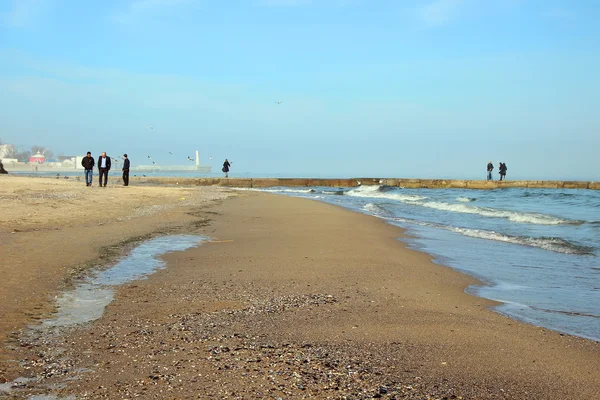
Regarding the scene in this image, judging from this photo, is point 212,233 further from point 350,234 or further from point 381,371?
point 381,371

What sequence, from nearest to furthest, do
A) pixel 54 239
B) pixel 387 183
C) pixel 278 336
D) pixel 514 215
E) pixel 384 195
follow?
pixel 278 336, pixel 54 239, pixel 514 215, pixel 384 195, pixel 387 183

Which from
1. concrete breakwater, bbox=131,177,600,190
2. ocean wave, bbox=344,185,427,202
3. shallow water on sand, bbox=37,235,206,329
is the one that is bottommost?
ocean wave, bbox=344,185,427,202

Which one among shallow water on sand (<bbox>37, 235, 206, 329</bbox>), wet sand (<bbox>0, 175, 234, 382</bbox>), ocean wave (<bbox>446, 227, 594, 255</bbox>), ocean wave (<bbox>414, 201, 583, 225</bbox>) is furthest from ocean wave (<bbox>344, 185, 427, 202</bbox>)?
shallow water on sand (<bbox>37, 235, 206, 329</bbox>)

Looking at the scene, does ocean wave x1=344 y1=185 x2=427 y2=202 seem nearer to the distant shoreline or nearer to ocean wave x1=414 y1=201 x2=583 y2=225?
ocean wave x1=414 y1=201 x2=583 y2=225

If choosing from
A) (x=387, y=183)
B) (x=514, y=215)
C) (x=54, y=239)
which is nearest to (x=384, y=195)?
(x=387, y=183)

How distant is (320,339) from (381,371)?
2.58 ft

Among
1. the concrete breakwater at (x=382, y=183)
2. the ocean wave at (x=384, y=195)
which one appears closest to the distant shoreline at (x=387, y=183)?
the concrete breakwater at (x=382, y=183)

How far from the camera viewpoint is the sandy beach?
3193 millimetres

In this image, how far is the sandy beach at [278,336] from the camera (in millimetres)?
3193

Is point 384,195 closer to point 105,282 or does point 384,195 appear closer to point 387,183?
point 387,183

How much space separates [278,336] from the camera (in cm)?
420

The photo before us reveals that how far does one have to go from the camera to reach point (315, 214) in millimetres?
17516

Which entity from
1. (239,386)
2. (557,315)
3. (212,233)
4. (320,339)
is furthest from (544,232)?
(239,386)

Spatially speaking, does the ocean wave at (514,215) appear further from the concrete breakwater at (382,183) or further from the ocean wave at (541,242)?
the concrete breakwater at (382,183)
